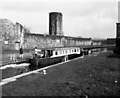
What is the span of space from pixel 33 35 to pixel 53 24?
22.2 metres

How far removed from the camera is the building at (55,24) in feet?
161

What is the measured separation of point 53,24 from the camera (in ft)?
163

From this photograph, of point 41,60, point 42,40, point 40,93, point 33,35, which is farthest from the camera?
point 42,40

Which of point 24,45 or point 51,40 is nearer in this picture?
point 24,45

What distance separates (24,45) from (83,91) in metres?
21.2

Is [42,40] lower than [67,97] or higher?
higher

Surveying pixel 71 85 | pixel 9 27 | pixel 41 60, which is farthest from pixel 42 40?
pixel 71 85

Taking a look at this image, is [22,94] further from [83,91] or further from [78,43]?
[78,43]

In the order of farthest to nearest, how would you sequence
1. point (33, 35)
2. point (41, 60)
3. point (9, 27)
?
Result: 1. point (33, 35)
2. point (9, 27)
3. point (41, 60)

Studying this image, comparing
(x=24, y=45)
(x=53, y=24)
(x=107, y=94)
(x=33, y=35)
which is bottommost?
(x=107, y=94)

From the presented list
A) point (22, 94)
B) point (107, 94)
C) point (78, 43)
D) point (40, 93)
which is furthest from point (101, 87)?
point (78, 43)

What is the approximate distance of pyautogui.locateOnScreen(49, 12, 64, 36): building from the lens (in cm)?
4903

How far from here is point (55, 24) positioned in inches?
1943

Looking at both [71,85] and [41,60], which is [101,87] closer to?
[71,85]
